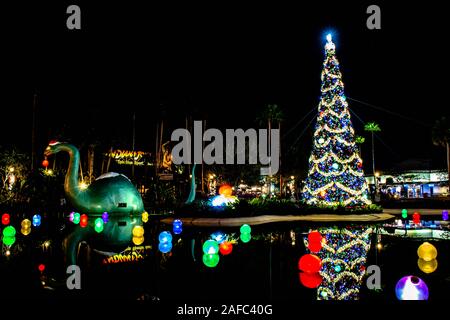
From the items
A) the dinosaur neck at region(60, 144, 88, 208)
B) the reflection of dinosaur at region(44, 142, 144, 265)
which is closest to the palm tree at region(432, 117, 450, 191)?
the reflection of dinosaur at region(44, 142, 144, 265)

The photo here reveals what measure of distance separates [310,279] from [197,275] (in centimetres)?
216

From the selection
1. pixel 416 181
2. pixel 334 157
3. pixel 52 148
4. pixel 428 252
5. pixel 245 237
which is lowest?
pixel 245 237

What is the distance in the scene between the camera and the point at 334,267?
297 inches

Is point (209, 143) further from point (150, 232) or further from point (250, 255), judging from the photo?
point (250, 255)

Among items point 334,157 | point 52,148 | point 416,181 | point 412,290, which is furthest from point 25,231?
point 416,181

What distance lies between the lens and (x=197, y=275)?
6898mm

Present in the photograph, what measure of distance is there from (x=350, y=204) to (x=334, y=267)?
1397 centimetres

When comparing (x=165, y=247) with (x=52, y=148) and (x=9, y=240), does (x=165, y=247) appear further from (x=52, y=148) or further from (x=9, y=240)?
(x=52, y=148)

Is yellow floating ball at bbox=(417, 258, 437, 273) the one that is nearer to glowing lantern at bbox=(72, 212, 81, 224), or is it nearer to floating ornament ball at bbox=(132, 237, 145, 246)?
floating ornament ball at bbox=(132, 237, 145, 246)

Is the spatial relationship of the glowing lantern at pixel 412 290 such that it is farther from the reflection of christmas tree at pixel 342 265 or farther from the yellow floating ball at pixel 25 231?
the yellow floating ball at pixel 25 231

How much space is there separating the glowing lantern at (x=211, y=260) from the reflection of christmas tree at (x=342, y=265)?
235 cm
